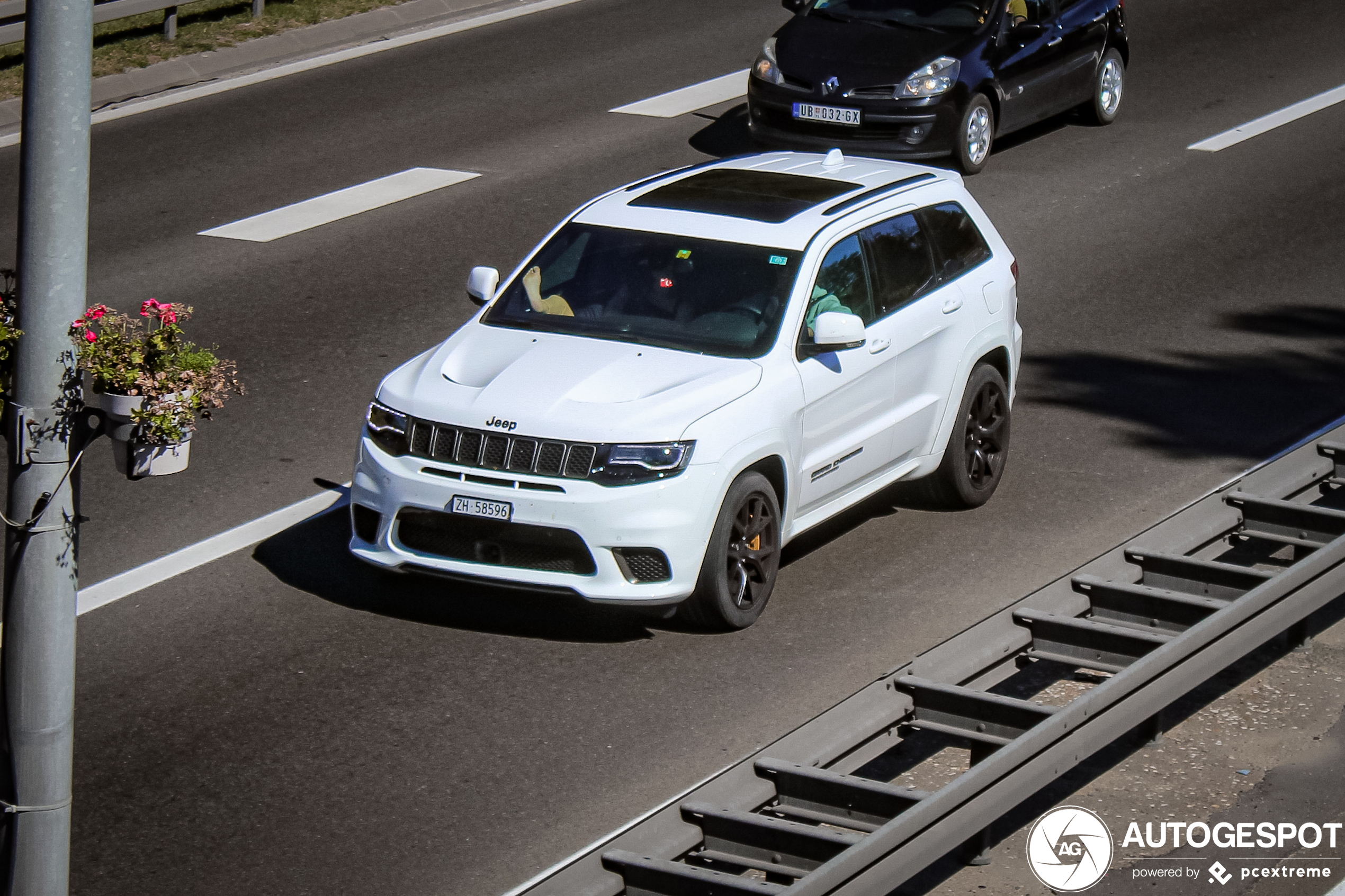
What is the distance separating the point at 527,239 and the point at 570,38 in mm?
7230

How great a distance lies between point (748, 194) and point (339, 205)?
645 cm

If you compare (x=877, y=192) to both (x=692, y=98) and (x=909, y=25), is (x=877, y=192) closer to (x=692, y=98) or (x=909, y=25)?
(x=909, y=25)

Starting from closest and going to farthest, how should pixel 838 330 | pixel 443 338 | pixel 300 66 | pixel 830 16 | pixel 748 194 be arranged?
pixel 838 330
pixel 748 194
pixel 443 338
pixel 830 16
pixel 300 66

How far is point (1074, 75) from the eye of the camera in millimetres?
17828

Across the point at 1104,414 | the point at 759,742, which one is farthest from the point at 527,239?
the point at 759,742

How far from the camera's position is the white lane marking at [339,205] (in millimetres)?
14625

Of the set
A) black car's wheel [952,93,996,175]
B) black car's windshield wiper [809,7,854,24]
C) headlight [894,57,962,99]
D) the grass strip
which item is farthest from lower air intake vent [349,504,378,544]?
the grass strip

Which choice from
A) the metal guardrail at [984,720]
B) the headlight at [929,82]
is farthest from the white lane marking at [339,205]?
the metal guardrail at [984,720]

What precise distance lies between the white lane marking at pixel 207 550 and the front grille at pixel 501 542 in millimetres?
1475

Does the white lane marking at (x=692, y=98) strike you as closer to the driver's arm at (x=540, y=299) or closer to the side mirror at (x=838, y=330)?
the driver's arm at (x=540, y=299)

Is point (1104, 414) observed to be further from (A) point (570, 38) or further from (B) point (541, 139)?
(A) point (570, 38)

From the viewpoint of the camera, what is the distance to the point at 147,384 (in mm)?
5562

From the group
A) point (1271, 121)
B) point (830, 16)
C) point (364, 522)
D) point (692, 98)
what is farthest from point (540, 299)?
point (1271, 121)

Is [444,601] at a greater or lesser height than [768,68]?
lesser
